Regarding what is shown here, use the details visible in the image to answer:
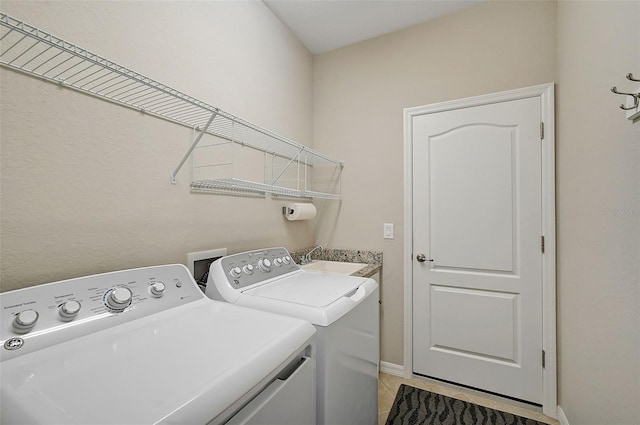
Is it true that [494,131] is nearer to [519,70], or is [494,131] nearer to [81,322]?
[519,70]

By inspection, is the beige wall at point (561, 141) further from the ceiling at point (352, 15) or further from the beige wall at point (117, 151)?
the beige wall at point (117, 151)

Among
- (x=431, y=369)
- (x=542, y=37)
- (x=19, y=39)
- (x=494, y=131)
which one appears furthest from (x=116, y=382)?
(x=542, y=37)

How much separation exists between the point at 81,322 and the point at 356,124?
218 cm

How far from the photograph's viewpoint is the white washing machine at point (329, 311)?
104cm

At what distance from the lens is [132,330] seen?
874 millimetres

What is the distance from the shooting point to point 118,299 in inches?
37.1

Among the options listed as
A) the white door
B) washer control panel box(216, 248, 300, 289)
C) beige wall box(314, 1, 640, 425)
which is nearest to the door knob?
the white door

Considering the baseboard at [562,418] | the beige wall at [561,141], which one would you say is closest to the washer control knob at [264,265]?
the beige wall at [561,141]

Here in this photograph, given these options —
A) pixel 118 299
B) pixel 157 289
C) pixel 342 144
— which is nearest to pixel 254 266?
pixel 157 289

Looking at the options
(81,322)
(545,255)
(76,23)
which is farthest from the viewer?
(545,255)

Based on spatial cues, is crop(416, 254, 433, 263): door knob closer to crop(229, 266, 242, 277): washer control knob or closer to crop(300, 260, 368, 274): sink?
crop(300, 260, 368, 274): sink

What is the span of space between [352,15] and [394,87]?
0.61 meters

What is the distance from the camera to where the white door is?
1.89 meters

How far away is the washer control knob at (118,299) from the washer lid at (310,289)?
1.49 feet
